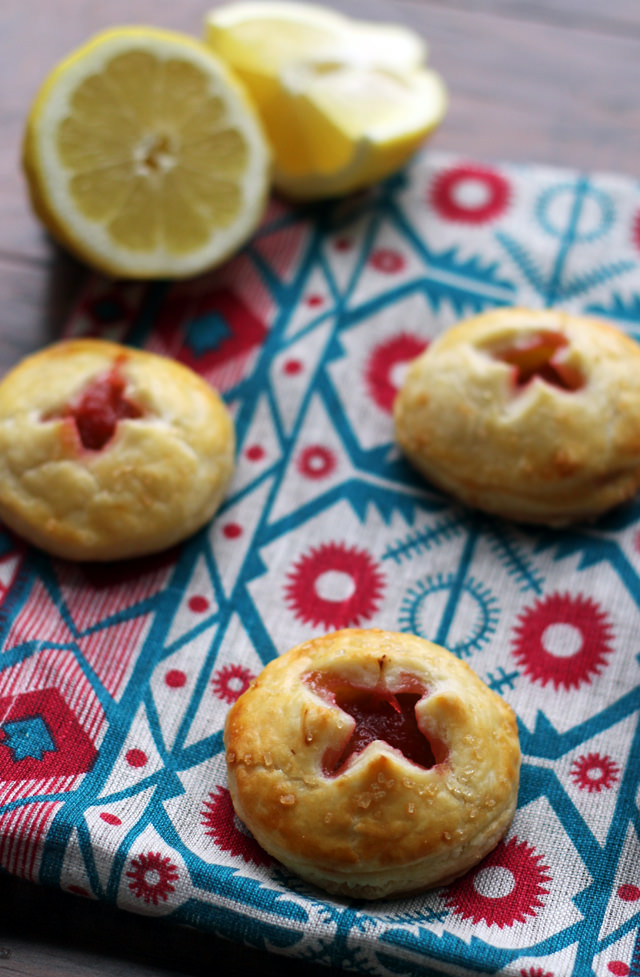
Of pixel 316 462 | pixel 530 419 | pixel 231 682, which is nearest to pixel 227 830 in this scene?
pixel 231 682

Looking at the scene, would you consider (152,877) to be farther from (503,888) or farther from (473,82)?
(473,82)

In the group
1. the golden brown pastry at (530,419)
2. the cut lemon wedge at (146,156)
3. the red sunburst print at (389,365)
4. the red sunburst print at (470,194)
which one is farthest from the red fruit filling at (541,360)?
the cut lemon wedge at (146,156)

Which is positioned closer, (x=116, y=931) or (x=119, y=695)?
(x=116, y=931)

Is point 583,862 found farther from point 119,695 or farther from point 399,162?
point 399,162

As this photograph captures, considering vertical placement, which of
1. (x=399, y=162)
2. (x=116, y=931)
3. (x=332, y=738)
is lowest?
(x=116, y=931)

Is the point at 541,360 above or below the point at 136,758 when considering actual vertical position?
above

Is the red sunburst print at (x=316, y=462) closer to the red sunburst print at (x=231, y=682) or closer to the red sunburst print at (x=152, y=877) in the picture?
the red sunburst print at (x=231, y=682)

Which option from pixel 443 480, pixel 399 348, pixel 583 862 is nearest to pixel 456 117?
pixel 399 348
